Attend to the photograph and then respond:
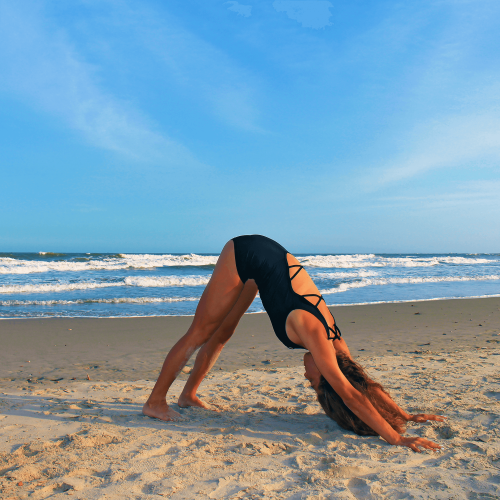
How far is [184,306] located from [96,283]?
651 centimetres

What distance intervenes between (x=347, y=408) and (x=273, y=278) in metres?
1.05

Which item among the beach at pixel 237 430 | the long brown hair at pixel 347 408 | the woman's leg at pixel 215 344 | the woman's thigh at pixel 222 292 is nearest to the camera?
the beach at pixel 237 430

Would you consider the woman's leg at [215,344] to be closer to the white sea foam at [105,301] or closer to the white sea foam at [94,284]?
the white sea foam at [105,301]

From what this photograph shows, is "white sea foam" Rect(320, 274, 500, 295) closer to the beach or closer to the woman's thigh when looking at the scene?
the beach

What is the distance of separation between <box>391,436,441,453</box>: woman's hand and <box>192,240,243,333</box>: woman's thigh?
153cm

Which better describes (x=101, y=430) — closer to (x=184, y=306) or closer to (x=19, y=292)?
(x=184, y=306)

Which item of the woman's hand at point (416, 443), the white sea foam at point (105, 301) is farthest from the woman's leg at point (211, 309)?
the white sea foam at point (105, 301)

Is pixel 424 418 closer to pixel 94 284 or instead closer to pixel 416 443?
pixel 416 443

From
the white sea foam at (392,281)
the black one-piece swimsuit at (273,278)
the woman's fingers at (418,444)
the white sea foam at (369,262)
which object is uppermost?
the black one-piece swimsuit at (273,278)

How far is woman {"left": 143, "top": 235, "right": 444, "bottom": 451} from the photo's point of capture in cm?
262

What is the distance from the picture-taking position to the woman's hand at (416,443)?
104 inches

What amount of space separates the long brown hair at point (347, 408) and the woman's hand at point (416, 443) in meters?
0.13

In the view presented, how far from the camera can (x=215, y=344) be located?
3.48m

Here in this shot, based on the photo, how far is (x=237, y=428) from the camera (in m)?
3.13
